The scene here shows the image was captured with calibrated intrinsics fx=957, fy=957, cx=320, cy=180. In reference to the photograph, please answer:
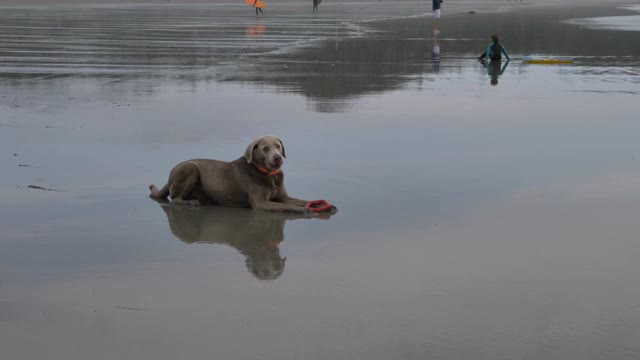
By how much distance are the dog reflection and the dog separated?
98 mm

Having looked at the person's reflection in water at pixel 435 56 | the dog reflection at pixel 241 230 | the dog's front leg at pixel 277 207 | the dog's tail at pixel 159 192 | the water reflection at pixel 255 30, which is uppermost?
the water reflection at pixel 255 30

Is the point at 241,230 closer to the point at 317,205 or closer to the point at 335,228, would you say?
the point at 335,228

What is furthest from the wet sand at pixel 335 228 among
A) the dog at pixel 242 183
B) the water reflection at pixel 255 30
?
the water reflection at pixel 255 30

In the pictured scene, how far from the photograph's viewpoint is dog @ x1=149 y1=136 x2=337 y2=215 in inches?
329

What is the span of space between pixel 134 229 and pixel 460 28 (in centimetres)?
3911

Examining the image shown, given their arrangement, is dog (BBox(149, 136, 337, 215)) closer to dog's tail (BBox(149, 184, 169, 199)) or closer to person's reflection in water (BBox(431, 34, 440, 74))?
dog's tail (BBox(149, 184, 169, 199))

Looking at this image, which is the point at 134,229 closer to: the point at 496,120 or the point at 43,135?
the point at 43,135

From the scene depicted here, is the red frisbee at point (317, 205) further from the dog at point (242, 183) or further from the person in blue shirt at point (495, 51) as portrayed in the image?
the person in blue shirt at point (495, 51)

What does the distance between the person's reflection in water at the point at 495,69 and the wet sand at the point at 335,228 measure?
5.47ft

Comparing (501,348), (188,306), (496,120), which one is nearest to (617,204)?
(501,348)

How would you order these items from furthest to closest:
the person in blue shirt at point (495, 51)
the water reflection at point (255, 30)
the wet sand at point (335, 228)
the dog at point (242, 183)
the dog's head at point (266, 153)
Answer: the water reflection at point (255, 30) < the person in blue shirt at point (495, 51) < the dog at point (242, 183) < the dog's head at point (266, 153) < the wet sand at point (335, 228)

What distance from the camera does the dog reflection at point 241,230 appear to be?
22.2 ft

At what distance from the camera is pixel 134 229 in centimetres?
779

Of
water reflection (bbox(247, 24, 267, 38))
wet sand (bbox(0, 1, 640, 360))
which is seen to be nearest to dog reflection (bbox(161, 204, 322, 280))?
wet sand (bbox(0, 1, 640, 360))
